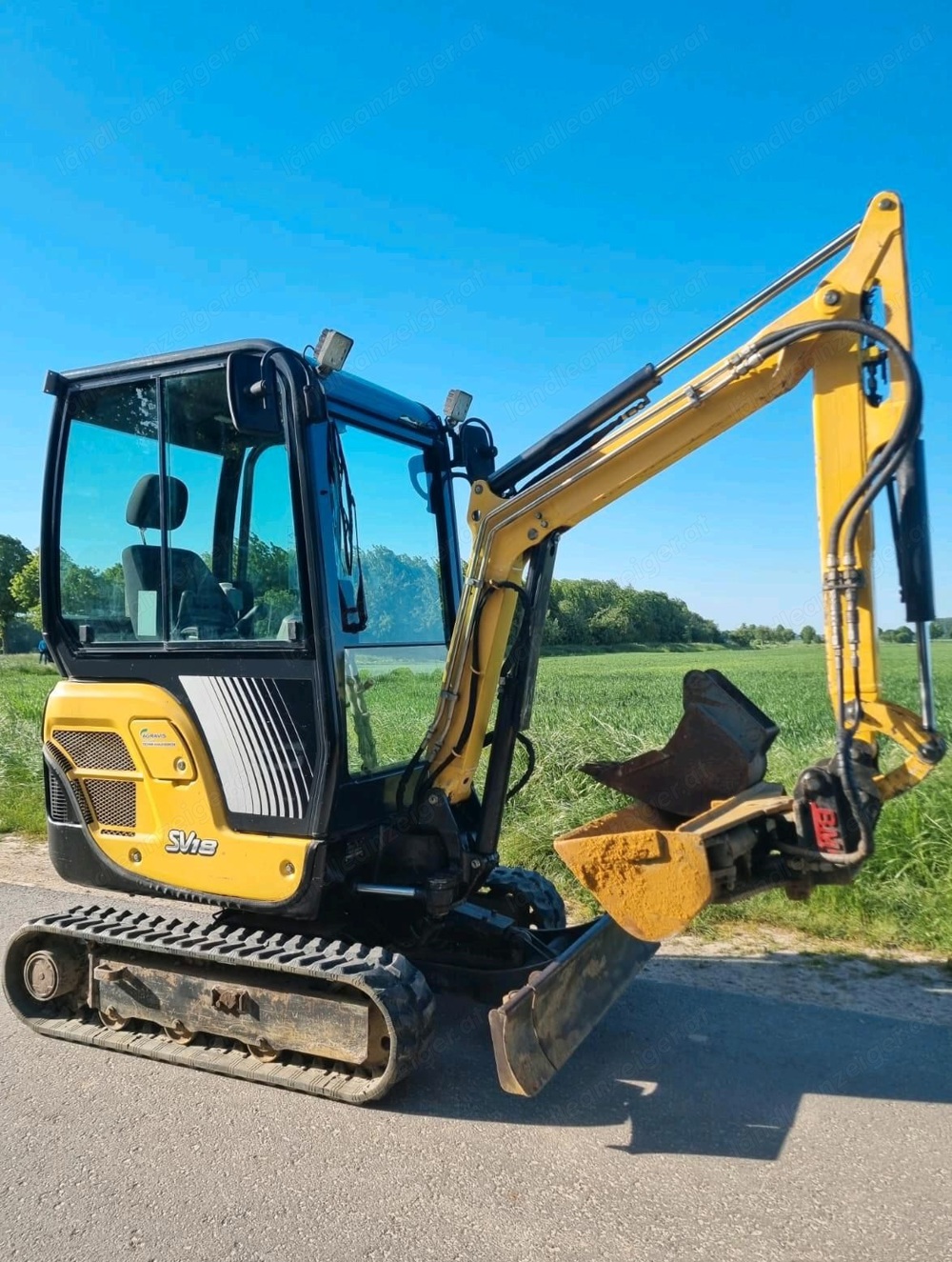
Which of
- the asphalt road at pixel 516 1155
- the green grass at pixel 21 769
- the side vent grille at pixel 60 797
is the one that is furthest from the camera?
the green grass at pixel 21 769

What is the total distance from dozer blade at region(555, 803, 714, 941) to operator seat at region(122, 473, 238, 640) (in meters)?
1.74

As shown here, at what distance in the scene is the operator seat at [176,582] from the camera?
13.5 ft

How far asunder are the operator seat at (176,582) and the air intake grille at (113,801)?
69 centimetres

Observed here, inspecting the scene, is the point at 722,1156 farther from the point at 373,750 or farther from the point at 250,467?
the point at 250,467

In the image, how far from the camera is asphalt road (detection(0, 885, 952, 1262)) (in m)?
2.89

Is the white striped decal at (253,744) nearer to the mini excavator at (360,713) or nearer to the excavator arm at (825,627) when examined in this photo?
the mini excavator at (360,713)

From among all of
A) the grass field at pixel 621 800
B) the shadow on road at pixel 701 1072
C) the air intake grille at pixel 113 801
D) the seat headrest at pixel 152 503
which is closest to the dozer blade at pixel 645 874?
the shadow on road at pixel 701 1072

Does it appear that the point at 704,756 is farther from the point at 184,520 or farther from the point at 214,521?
the point at 184,520

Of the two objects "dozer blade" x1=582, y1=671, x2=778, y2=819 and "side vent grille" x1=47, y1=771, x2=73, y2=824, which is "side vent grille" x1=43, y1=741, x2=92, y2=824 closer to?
"side vent grille" x1=47, y1=771, x2=73, y2=824

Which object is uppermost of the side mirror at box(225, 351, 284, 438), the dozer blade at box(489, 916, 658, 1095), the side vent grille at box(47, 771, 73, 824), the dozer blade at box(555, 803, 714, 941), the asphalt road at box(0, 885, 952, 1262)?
the side mirror at box(225, 351, 284, 438)

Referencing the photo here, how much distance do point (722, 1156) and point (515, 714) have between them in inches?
71.7

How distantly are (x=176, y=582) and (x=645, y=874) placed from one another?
2299 millimetres

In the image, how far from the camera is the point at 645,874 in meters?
3.33

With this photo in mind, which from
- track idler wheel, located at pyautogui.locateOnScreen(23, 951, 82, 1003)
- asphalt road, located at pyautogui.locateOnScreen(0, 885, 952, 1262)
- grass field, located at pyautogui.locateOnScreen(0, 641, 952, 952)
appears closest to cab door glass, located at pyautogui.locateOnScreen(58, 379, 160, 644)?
grass field, located at pyautogui.locateOnScreen(0, 641, 952, 952)
